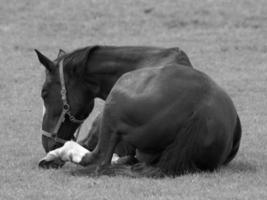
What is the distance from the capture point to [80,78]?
880cm

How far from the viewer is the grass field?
7078 millimetres

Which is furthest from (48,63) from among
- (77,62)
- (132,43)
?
(132,43)

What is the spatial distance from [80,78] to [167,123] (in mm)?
1555

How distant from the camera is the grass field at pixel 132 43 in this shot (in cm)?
708

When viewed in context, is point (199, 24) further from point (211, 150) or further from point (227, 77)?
point (211, 150)

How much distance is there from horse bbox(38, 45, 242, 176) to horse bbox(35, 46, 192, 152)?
0.63 metres

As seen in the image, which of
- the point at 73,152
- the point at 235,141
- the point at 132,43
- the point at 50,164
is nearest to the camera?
the point at 73,152

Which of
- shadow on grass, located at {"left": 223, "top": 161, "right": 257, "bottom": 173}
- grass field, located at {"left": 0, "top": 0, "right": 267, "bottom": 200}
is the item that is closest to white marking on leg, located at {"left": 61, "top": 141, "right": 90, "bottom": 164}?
grass field, located at {"left": 0, "top": 0, "right": 267, "bottom": 200}

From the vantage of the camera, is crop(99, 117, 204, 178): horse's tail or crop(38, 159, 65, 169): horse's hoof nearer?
crop(99, 117, 204, 178): horse's tail

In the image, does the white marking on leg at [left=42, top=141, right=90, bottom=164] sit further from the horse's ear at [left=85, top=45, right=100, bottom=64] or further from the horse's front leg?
the horse's ear at [left=85, top=45, right=100, bottom=64]

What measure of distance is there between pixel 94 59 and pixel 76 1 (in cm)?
1421

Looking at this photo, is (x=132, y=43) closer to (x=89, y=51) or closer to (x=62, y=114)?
(x=89, y=51)

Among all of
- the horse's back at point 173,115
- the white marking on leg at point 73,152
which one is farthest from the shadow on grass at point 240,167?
the white marking on leg at point 73,152

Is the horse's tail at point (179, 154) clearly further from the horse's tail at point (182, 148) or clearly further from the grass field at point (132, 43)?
the grass field at point (132, 43)
